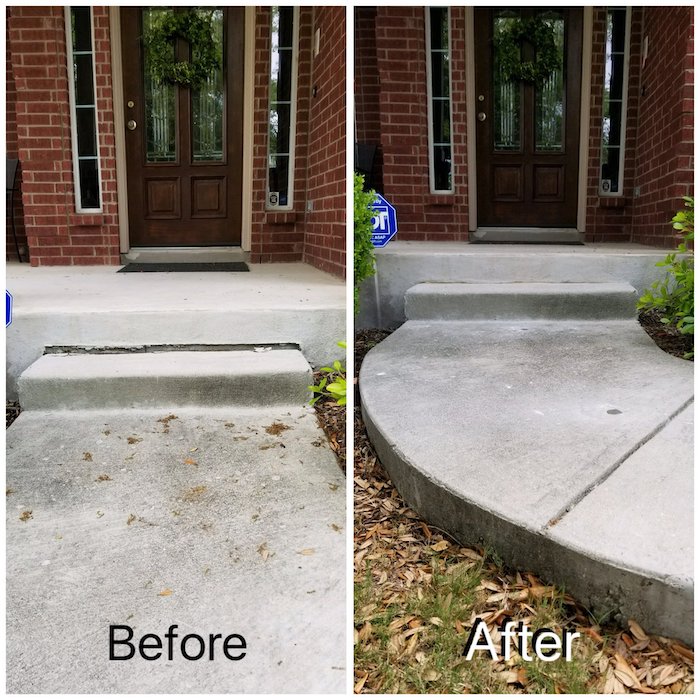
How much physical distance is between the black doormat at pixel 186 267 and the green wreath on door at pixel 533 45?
8.68 ft

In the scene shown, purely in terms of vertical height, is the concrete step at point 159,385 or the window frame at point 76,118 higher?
the window frame at point 76,118

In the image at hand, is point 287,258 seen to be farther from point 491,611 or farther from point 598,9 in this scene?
point 491,611

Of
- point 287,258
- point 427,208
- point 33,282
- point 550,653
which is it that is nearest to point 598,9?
point 427,208

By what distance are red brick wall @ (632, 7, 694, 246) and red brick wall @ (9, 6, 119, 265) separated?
3889mm

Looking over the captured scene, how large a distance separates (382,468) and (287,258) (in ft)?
11.5

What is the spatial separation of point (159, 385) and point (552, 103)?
428 centimetres

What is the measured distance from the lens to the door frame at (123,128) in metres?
5.10

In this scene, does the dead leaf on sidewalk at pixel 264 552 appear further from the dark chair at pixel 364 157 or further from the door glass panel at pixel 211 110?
the door glass panel at pixel 211 110

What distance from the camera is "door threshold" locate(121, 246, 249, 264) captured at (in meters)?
5.42

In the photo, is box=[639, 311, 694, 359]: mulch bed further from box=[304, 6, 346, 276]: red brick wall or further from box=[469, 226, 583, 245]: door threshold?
box=[469, 226, 583, 245]: door threshold

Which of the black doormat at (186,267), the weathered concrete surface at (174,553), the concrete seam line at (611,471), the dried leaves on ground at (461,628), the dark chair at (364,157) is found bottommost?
the dried leaves on ground at (461,628)

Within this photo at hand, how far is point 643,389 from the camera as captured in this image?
242cm

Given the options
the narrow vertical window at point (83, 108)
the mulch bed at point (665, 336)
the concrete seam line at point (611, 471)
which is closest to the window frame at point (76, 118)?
the narrow vertical window at point (83, 108)

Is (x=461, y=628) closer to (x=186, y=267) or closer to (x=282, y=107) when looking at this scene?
(x=186, y=267)
